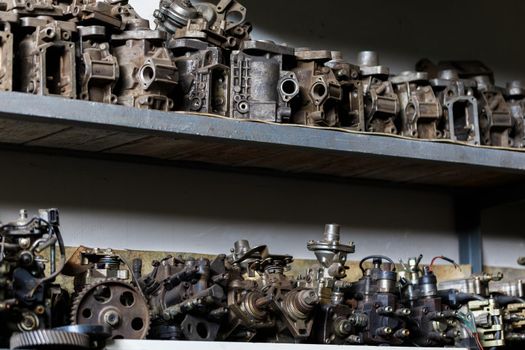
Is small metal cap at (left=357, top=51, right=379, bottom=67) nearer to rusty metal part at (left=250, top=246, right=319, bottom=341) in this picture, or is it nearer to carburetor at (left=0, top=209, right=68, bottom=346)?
rusty metal part at (left=250, top=246, right=319, bottom=341)

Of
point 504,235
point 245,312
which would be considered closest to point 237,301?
point 245,312

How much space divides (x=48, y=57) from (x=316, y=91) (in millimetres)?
636

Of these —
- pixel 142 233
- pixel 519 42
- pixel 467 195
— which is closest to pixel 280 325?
pixel 142 233

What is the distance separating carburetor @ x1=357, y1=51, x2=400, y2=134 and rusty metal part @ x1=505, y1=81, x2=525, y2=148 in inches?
15.2

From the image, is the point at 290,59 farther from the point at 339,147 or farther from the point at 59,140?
the point at 59,140

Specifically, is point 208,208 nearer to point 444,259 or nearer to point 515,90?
point 444,259

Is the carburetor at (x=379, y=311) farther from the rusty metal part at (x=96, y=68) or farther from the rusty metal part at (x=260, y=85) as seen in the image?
the rusty metal part at (x=96, y=68)

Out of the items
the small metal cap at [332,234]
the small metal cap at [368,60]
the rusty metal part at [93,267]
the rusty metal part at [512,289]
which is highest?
the small metal cap at [368,60]

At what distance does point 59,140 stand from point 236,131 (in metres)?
0.48

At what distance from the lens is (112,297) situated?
2.05 metres

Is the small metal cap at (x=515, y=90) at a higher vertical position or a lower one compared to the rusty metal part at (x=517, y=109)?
higher

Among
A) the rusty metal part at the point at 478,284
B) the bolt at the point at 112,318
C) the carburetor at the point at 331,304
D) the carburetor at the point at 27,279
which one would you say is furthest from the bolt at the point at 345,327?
the carburetor at the point at 27,279

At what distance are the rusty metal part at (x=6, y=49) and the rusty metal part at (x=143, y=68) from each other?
0.25 meters

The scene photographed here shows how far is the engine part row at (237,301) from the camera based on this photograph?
1.95m
